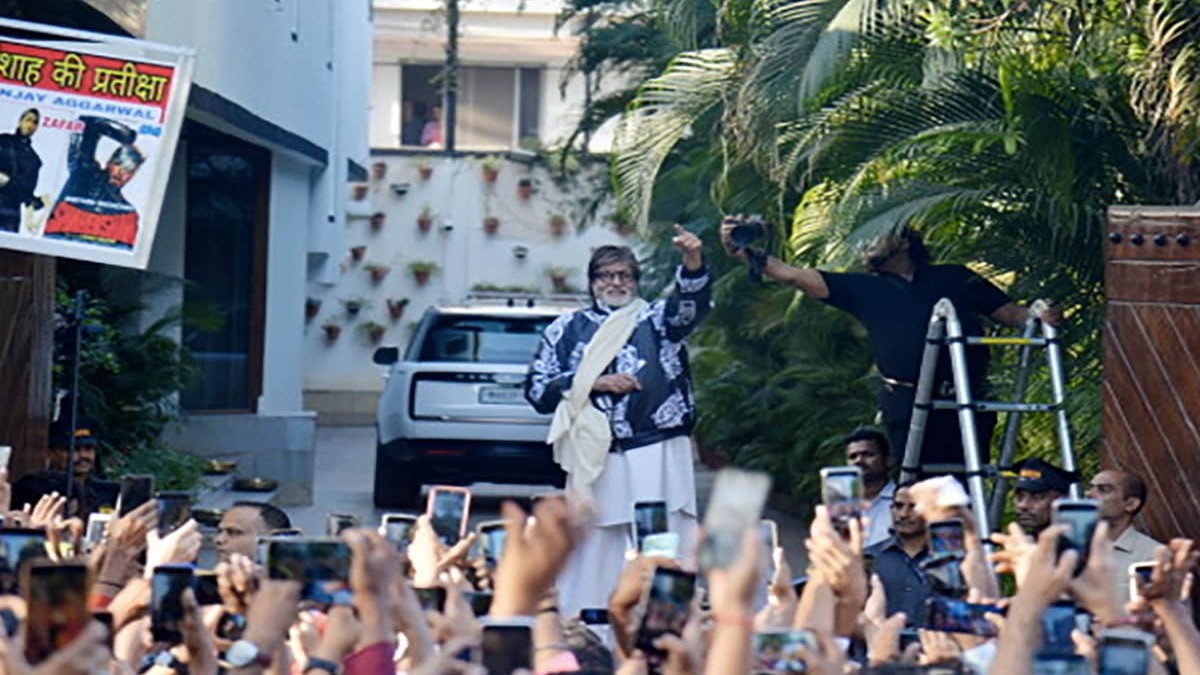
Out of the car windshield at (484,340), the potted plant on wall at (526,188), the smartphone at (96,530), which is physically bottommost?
the smartphone at (96,530)

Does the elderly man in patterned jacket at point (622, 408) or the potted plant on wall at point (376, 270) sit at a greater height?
the potted plant on wall at point (376, 270)

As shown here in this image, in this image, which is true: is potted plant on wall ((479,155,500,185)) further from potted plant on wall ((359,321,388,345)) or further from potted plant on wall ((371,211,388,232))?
potted plant on wall ((359,321,388,345))

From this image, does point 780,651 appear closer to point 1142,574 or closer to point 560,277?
point 1142,574

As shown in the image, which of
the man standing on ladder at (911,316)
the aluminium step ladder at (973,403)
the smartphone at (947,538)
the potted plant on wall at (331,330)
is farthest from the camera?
the potted plant on wall at (331,330)

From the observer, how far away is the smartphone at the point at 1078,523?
5.99 metres

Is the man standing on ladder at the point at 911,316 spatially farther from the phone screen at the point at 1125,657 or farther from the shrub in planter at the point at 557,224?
the shrub in planter at the point at 557,224

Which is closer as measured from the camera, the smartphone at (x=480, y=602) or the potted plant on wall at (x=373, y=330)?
the smartphone at (x=480, y=602)

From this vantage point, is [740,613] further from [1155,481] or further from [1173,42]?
[1173,42]

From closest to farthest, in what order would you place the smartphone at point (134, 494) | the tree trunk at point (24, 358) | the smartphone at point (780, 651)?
the smartphone at point (780, 651)
the smartphone at point (134, 494)
the tree trunk at point (24, 358)

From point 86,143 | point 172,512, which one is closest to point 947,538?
point 172,512

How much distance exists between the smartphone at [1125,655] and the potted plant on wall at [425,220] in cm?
2609

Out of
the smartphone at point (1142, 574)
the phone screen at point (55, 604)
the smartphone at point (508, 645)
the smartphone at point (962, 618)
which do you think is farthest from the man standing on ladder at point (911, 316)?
the phone screen at point (55, 604)

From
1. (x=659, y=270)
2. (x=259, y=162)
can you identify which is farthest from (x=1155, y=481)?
(x=659, y=270)

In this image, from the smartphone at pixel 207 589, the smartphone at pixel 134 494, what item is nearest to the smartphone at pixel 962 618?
the smartphone at pixel 207 589
